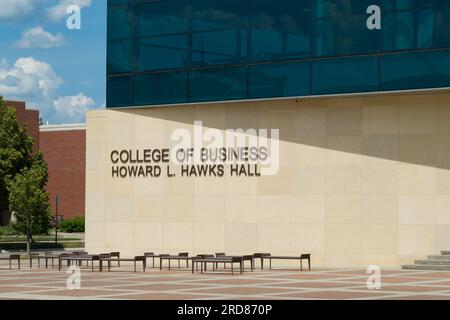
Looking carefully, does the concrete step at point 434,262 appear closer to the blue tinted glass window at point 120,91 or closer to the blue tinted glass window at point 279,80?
the blue tinted glass window at point 279,80

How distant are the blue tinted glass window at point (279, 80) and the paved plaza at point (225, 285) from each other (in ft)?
21.4

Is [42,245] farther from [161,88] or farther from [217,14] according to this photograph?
[217,14]

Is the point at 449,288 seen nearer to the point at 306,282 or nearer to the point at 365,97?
the point at 306,282

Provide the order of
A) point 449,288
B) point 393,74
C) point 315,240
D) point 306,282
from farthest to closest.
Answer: point 315,240, point 393,74, point 306,282, point 449,288

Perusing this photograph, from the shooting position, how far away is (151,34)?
3869 cm

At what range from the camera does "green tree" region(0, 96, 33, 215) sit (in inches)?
2525

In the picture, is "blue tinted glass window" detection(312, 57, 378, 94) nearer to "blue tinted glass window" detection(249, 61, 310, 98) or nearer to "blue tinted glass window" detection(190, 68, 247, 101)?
"blue tinted glass window" detection(249, 61, 310, 98)

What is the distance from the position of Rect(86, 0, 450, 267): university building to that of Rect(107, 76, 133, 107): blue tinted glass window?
0.06m

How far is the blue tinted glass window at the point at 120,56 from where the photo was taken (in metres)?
39.2

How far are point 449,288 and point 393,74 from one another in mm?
10605

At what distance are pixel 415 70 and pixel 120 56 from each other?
41.2 ft

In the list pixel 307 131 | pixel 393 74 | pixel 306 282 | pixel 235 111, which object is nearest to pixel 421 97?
pixel 393 74

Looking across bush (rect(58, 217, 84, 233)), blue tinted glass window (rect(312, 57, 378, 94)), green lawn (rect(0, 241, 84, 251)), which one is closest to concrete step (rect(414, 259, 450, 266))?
blue tinted glass window (rect(312, 57, 378, 94))

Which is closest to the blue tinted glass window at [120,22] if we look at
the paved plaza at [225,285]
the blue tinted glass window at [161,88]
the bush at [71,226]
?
the blue tinted glass window at [161,88]
